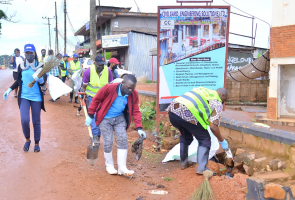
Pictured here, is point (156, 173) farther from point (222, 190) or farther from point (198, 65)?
point (198, 65)

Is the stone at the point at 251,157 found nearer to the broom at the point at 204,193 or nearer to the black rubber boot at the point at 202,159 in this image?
the black rubber boot at the point at 202,159

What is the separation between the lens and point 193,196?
349cm

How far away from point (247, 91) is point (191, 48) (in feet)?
25.4

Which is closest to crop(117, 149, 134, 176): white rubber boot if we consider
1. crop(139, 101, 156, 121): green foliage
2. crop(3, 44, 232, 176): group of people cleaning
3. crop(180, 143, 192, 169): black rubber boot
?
crop(3, 44, 232, 176): group of people cleaning

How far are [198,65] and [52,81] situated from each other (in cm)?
312

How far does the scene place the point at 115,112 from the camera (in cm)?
414

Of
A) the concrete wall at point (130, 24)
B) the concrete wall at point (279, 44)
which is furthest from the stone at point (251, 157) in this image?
the concrete wall at point (130, 24)

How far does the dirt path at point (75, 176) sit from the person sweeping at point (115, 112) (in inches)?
14.8

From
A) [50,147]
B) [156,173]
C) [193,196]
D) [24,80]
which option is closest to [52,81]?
[24,80]

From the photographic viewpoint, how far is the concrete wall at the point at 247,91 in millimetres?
12391

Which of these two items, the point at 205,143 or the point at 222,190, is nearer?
the point at 222,190

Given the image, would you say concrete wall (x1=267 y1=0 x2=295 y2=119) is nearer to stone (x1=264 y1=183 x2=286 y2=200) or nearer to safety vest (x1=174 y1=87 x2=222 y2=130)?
safety vest (x1=174 y1=87 x2=222 y2=130)

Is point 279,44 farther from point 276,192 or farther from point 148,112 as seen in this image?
point 276,192

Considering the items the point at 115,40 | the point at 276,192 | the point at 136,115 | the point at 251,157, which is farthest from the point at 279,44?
the point at 115,40
